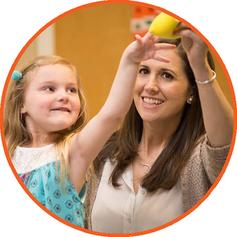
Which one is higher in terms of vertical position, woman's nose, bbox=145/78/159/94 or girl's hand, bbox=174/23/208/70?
girl's hand, bbox=174/23/208/70

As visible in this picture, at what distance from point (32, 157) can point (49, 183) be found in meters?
0.06

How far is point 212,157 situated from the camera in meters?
1.15

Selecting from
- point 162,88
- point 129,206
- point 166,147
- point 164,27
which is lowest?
point 129,206

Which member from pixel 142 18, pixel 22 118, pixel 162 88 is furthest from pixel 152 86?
pixel 22 118

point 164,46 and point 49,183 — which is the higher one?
point 164,46

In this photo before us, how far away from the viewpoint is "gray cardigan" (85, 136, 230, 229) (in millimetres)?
1150

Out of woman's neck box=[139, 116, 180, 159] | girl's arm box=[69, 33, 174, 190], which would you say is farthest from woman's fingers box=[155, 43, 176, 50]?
woman's neck box=[139, 116, 180, 159]

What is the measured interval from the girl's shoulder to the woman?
85 mm

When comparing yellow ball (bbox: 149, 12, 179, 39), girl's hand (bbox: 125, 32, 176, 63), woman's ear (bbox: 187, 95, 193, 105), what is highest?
yellow ball (bbox: 149, 12, 179, 39)

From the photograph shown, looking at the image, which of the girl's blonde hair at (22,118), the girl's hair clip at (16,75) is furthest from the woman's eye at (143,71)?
the girl's hair clip at (16,75)

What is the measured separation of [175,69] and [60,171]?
27 cm

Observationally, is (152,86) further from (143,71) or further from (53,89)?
(53,89)

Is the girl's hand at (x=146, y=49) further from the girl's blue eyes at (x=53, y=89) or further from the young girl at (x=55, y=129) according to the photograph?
the girl's blue eyes at (x=53, y=89)

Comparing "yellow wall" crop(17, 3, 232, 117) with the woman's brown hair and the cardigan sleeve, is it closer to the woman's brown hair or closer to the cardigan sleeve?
the woman's brown hair
